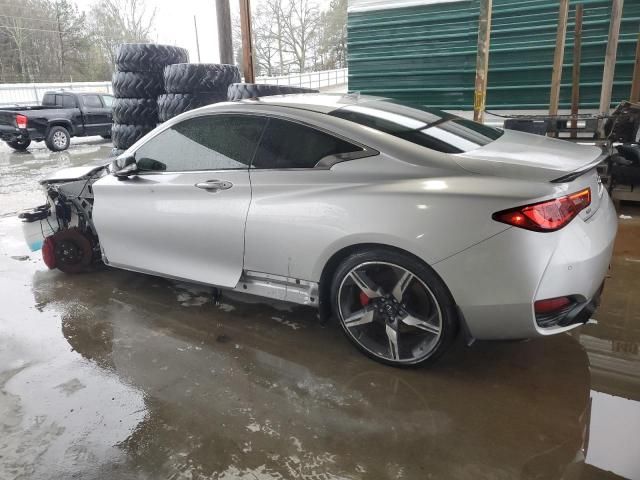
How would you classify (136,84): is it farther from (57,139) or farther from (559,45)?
(57,139)

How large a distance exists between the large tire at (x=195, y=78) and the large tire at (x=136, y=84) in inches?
28.9

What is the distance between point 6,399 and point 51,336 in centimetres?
73

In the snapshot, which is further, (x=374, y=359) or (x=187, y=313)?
(x=187, y=313)

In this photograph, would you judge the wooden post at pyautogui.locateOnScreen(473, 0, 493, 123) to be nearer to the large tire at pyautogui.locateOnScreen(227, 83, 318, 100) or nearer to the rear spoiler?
the large tire at pyautogui.locateOnScreen(227, 83, 318, 100)

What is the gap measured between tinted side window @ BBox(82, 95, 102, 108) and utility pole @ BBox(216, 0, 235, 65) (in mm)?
7268

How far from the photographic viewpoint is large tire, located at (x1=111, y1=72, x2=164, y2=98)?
6.93 metres

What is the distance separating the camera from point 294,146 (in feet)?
9.84

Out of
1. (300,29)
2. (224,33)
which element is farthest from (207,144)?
(300,29)

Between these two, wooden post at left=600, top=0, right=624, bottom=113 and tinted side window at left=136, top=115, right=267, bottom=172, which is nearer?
tinted side window at left=136, top=115, right=267, bottom=172

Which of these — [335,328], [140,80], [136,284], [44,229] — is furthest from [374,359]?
[140,80]

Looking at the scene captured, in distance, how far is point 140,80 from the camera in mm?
6934

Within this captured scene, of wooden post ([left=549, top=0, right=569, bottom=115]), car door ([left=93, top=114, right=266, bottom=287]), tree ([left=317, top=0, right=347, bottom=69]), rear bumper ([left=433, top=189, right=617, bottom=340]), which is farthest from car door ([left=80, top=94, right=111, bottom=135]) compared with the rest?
tree ([left=317, top=0, right=347, bottom=69])

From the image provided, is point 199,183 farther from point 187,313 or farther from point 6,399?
point 6,399

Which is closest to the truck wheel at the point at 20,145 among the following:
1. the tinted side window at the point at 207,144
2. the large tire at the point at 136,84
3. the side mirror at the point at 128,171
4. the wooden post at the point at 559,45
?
the large tire at the point at 136,84
